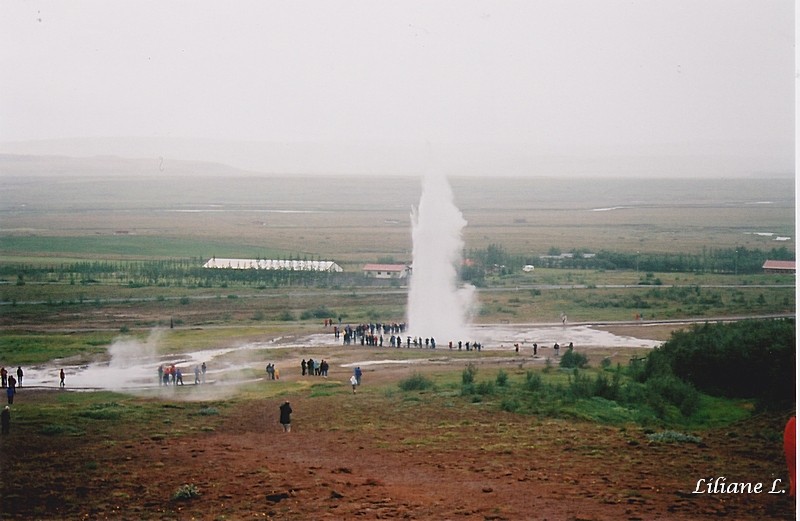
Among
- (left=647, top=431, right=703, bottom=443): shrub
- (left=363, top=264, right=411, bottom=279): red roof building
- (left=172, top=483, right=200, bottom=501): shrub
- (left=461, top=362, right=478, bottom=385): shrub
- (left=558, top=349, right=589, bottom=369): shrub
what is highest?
(left=363, top=264, right=411, bottom=279): red roof building

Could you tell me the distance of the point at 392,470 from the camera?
921 centimetres

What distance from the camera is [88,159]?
44625mm

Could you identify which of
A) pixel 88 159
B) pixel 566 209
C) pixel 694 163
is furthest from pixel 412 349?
pixel 566 209

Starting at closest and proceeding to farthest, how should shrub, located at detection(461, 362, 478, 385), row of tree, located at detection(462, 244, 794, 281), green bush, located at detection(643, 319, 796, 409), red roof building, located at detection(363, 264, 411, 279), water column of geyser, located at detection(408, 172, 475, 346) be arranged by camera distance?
1. green bush, located at detection(643, 319, 796, 409)
2. shrub, located at detection(461, 362, 478, 385)
3. water column of geyser, located at detection(408, 172, 475, 346)
4. red roof building, located at detection(363, 264, 411, 279)
5. row of tree, located at detection(462, 244, 794, 281)

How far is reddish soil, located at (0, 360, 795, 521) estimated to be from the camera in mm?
8141

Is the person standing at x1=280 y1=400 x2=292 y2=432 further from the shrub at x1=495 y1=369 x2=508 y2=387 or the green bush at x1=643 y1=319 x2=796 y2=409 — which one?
the green bush at x1=643 y1=319 x2=796 y2=409

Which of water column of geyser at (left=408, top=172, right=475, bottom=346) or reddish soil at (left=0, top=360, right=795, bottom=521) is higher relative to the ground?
water column of geyser at (left=408, top=172, right=475, bottom=346)

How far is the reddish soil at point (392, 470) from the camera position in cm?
814

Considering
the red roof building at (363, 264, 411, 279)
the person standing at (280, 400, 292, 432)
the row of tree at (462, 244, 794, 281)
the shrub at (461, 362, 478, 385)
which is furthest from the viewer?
the row of tree at (462, 244, 794, 281)

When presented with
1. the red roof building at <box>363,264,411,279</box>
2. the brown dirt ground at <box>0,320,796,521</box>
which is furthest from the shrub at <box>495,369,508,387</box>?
the red roof building at <box>363,264,411,279</box>

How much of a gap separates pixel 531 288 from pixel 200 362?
51.4 ft
